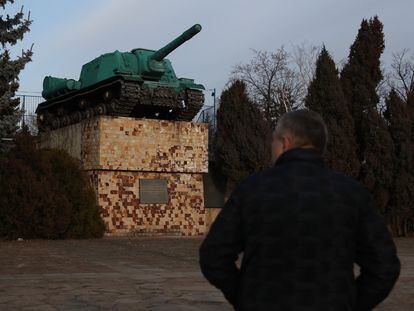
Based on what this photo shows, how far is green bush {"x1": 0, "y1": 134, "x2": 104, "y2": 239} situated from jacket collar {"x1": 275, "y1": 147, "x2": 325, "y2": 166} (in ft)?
53.5

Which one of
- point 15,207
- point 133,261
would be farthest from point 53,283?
point 15,207

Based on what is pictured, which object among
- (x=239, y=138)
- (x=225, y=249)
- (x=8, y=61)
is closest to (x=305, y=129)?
(x=225, y=249)

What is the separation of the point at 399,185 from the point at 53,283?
1604 cm

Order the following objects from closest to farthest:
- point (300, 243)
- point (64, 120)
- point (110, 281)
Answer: point (300, 243) → point (110, 281) → point (64, 120)

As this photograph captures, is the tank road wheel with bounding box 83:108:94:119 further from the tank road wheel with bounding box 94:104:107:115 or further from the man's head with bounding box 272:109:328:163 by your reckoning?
the man's head with bounding box 272:109:328:163

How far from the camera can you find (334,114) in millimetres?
23125

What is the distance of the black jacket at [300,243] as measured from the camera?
8.14ft

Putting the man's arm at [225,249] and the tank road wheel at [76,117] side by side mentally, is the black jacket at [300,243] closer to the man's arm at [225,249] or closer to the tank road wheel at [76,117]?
the man's arm at [225,249]

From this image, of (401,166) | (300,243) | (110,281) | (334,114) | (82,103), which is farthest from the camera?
(82,103)

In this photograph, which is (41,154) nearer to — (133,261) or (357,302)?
(133,261)

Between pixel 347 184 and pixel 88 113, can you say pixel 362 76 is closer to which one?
pixel 88 113

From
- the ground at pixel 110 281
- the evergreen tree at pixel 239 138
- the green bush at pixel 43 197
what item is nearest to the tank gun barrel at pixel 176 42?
the evergreen tree at pixel 239 138

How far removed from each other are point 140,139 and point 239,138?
13.1ft

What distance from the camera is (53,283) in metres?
8.67
